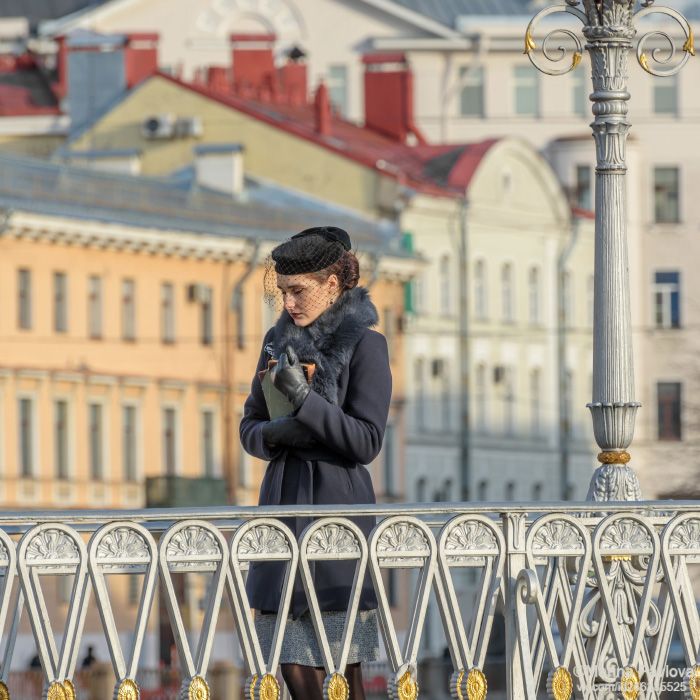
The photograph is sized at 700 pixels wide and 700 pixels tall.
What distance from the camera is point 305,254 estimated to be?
27.9 ft

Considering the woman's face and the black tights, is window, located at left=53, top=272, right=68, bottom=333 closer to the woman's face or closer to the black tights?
the woman's face

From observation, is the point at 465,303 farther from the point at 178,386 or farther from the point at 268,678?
the point at 268,678

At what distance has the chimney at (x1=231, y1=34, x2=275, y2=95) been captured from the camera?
211 feet

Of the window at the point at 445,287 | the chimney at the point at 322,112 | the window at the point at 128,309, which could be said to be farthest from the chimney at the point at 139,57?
the window at the point at 128,309

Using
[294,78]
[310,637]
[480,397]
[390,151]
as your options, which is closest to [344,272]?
[310,637]

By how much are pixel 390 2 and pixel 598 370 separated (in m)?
60.0

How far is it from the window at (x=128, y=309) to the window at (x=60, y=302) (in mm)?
1670

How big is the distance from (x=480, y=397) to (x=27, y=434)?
15.1 metres

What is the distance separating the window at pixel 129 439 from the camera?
49188mm

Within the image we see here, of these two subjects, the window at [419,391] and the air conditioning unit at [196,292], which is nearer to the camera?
the air conditioning unit at [196,292]

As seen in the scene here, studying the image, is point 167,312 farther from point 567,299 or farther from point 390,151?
point 567,299

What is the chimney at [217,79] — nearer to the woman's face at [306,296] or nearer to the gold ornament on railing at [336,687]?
the woman's face at [306,296]

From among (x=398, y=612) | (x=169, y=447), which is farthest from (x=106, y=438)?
(x=398, y=612)

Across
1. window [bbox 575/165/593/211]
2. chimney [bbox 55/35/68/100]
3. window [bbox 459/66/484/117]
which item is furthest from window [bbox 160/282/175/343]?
window [bbox 459/66/484/117]
